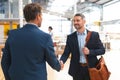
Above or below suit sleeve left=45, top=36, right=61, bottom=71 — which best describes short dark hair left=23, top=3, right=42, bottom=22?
above

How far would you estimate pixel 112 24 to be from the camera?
2711 centimetres

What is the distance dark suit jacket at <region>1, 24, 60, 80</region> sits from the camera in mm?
2521

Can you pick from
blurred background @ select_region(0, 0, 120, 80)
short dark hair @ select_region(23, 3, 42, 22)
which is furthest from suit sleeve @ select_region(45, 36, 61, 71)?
blurred background @ select_region(0, 0, 120, 80)

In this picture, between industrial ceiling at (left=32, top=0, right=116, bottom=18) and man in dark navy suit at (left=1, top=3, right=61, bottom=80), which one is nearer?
man in dark navy suit at (left=1, top=3, right=61, bottom=80)

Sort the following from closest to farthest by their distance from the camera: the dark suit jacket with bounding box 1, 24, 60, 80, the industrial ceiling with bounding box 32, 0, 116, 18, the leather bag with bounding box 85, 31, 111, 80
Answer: the dark suit jacket with bounding box 1, 24, 60, 80
the leather bag with bounding box 85, 31, 111, 80
the industrial ceiling with bounding box 32, 0, 116, 18

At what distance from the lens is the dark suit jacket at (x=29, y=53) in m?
2.52

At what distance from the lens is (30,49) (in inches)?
100.0

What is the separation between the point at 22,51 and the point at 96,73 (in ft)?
3.50

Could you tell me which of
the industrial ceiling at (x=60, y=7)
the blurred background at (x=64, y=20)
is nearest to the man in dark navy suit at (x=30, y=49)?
the blurred background at (x=64, y=20)

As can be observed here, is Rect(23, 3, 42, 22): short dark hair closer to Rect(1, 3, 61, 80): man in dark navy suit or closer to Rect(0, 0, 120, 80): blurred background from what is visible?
Rect(1, 3, 61, 80): man in dark navy suit

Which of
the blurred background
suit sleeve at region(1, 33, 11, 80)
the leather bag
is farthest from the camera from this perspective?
the blurred background

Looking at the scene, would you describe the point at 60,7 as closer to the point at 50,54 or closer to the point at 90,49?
the point at 90,49

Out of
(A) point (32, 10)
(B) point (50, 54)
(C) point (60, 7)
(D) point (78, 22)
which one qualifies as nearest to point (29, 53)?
(B) point (50, 54)

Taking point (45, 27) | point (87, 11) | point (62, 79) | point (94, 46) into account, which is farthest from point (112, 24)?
point (94, 46)
